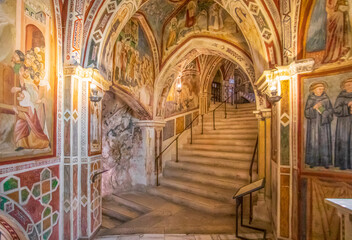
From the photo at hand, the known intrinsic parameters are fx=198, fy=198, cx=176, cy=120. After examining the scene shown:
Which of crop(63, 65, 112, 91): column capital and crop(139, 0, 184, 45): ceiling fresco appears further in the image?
crop(139, 0, 184, 45): ceiling fresco

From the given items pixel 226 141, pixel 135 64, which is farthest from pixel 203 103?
pixel 135 64

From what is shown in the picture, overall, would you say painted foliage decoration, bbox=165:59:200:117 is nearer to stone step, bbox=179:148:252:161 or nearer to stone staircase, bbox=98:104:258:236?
stone staircase, bbox=98:104:258:236

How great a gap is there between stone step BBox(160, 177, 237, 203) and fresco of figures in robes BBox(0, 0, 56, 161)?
3.92 metres

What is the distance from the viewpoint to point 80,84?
3506 mm

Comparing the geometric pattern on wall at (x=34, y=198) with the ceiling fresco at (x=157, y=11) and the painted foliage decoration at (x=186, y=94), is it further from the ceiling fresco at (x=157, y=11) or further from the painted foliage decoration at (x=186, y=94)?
the painted foliage decoration at (x=186, y=94)

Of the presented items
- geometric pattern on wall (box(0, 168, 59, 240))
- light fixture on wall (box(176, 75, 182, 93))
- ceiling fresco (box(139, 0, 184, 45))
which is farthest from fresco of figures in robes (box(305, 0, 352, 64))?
light fixture on wall (box(176, 75, 182, 93))

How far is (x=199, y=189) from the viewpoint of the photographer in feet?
18.3

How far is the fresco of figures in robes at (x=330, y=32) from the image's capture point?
9.30 feet

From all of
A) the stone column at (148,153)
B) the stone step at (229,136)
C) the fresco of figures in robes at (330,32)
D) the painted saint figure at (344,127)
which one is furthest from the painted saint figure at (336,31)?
the stone column at (148,153)

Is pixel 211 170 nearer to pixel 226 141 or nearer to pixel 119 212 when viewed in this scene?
pixel 226 141

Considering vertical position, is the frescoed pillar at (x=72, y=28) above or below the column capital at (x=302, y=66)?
above

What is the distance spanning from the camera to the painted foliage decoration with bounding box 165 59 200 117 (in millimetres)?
7421

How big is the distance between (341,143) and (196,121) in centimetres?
614

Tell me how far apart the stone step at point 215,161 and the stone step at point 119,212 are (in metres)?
2.60
